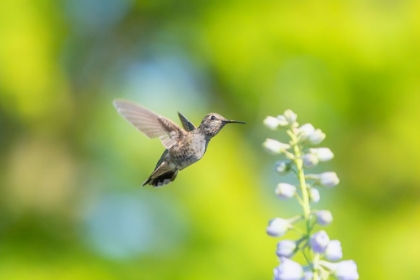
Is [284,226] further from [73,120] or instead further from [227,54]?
[73,120]

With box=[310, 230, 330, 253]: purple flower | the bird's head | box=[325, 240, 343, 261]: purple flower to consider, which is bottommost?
box=[310, 230, 330, 253]: purple flower

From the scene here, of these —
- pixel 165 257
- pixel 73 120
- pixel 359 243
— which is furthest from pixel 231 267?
pixel 73 120

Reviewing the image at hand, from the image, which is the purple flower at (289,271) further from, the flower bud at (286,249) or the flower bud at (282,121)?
the flower bud at (282,121)

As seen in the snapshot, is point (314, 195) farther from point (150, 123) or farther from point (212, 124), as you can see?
point (150, 123)

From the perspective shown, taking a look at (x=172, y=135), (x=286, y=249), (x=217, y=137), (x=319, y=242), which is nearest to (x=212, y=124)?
(x=172, y=135)

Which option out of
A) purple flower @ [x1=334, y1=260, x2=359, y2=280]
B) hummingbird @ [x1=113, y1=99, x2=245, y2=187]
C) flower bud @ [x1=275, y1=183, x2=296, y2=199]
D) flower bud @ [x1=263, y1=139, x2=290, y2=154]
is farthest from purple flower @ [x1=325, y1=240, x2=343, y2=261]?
hummingbird @ [x1=113, y1=99, x2=245, y2=187]

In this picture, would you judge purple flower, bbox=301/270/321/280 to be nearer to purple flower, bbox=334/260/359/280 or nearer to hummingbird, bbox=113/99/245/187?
purple flower, bbox=334/260/359/280

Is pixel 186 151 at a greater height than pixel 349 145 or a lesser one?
lesser
